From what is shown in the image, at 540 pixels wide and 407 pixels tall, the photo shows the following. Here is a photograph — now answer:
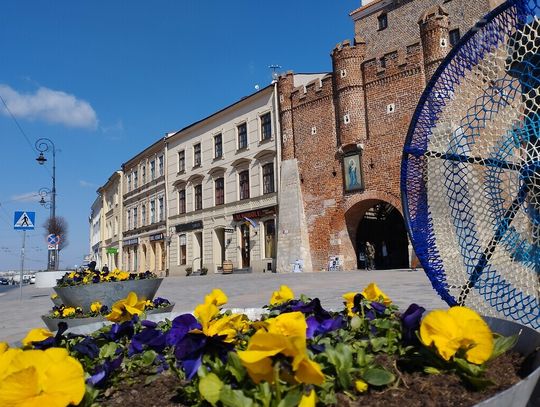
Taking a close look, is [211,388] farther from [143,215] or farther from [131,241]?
[131,241]

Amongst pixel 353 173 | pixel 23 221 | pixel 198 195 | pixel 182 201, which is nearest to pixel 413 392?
pixel 23 221

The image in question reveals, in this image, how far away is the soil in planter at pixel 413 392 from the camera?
1.07 meters

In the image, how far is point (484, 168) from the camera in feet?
8.37

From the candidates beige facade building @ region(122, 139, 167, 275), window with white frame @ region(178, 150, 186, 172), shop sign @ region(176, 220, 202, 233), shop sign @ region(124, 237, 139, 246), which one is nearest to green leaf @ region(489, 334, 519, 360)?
shop sign @ region(176, 220, 202, 233)

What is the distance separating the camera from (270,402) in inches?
37.5

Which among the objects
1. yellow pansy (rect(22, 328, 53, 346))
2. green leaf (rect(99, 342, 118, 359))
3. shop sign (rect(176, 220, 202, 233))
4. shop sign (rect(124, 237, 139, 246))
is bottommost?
green leaf (rect(99, 342, 118, 359))

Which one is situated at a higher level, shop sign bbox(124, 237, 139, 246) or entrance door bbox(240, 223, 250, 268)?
shop sign bbox(124, 237, 139, 246)

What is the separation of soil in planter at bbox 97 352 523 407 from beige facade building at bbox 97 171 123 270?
42776 mm

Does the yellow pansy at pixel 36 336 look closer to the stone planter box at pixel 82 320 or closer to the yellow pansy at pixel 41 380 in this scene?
the yellow pansy at pixel 41 380

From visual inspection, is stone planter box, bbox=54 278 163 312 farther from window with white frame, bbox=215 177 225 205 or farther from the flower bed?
window with white frame, bbox=215 177 225 205

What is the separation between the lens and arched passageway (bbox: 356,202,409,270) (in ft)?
74.6

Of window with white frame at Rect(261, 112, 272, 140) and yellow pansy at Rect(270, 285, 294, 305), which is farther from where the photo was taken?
window with white frame at Rect(261, 112, 272, 140)

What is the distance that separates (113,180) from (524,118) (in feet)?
157

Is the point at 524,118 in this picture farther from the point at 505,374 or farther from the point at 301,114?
the point at 301,114
